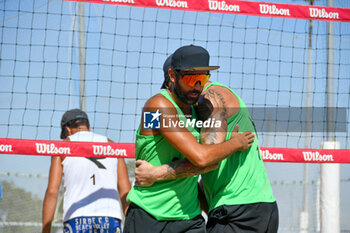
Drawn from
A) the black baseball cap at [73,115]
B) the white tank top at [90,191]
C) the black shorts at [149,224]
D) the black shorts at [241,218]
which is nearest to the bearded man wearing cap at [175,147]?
the black shorts at [149,224]

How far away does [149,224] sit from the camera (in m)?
3.59

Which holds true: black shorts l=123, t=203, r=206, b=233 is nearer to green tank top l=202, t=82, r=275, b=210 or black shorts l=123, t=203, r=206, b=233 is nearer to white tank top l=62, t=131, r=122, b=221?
green tank top l=202, t=82, r=275, b=210

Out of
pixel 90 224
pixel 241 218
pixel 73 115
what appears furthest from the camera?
pixel 73 115

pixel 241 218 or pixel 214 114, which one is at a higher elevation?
pixel 214 114

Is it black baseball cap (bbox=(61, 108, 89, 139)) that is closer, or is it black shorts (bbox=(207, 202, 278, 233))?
black shorts (bbox=(207, 202, 278, 233))

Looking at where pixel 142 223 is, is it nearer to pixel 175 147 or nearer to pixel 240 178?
pixel 175 147

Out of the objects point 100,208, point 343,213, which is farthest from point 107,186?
point 343,213

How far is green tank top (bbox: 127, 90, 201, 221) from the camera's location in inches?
142

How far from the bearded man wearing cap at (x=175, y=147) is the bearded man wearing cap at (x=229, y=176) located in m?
0.08

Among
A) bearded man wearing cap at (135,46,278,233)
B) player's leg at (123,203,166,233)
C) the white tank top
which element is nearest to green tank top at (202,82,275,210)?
bearded man wearing cap at (135,46,278,233)

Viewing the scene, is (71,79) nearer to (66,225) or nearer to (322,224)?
(66,225)

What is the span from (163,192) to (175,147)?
0.99 feet

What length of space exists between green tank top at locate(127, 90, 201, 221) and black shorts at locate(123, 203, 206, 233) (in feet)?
0.09

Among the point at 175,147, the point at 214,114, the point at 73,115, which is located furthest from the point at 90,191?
the point at 214,114
